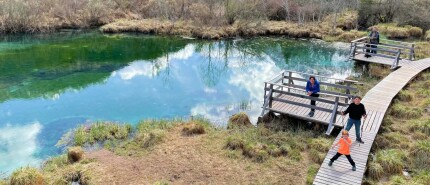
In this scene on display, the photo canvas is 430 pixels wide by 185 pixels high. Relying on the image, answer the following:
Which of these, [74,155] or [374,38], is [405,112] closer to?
[374,38]

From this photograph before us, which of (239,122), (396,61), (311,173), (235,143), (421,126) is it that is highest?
(396,61)

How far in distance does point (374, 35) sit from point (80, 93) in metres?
19.4

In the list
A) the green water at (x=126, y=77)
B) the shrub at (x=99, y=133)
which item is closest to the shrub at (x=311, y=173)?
the green water at (x=126, y=77)

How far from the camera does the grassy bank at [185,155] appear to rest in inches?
476

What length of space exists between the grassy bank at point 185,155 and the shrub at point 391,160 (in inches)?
73.7

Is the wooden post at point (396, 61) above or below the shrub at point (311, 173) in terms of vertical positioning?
above

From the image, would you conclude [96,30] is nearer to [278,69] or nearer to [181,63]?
[181,63]

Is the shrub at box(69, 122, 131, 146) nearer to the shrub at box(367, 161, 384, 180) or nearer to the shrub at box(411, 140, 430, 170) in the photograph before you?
the shrub at box(367, 161, 384, 180)

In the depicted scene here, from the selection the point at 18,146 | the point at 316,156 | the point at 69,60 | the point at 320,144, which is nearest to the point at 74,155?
the point at 18,146

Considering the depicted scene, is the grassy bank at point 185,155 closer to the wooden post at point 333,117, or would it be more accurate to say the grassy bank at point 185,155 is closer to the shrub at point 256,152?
the shrub at point 256,152

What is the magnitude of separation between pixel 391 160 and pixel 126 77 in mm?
18088

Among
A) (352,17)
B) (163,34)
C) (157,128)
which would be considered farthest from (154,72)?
(352,17)

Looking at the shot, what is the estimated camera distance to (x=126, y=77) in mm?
25406

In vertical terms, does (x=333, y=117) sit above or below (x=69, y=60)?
below
